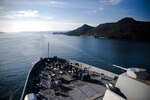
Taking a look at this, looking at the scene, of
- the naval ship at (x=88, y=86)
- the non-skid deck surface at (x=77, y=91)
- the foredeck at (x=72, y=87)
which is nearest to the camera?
the naval ship at (x=88, y=86)

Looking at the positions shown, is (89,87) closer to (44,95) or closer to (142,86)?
(44,95)

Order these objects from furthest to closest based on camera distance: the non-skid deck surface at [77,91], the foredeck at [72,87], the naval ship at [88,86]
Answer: the foredeck at [72,87]
the non-skid deck surface at [77,91]
the naval ship at [88,86]

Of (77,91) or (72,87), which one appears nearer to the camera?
(77,91)

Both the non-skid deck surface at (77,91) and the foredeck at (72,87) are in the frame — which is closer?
the non-skid deck surface at (77,91)

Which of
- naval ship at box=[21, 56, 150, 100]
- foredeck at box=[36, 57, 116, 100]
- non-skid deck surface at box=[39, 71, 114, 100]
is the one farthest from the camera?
foredeck at box=[36, 57, 116, 100]

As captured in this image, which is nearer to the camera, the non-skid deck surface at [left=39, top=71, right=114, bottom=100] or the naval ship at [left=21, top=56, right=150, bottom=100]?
the naval ship at [left=21, top=56, right=150, bottom=100]

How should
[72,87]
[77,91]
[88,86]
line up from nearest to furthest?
[77,91] < [72,87] < [88,86]

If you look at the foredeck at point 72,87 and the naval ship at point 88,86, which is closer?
the naval ship at point 88,86

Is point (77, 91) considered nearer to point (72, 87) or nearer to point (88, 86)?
point (72, 87)

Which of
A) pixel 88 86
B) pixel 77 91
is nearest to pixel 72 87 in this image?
pixel 77 91
